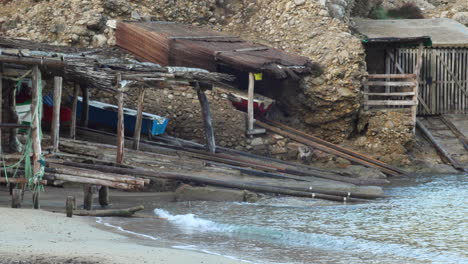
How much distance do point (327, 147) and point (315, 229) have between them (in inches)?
339

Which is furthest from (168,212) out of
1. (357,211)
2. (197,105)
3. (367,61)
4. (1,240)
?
(367,61)

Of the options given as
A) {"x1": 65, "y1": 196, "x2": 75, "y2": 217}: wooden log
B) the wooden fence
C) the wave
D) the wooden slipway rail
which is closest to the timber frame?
{"x1": 65, "y1": 196, "x2": 75, "y2": 217}: wooden log

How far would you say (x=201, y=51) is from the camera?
24016 millimetres

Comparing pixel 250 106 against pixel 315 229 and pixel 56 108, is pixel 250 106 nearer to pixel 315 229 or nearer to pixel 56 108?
pixel 315 229

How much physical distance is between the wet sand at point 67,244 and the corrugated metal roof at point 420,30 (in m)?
16.6

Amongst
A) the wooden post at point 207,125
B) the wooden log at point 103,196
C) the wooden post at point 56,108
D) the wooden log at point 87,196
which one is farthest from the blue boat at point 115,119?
the wooden log at point 87,196

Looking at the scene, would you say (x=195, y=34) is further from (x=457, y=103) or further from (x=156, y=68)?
(x=457, y=103)

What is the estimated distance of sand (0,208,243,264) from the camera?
35.4 feet

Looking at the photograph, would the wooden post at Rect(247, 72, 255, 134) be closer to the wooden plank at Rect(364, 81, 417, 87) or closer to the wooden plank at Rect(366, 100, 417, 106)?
the wooden plank at Rect(364, 81, 417, 87)

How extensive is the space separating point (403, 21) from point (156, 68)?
14.7 metres

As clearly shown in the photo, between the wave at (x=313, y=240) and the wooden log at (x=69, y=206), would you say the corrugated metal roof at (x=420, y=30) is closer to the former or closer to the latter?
the wave at (x=313, y=240)

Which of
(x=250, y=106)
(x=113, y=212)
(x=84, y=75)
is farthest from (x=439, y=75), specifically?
(x=113, y=212)

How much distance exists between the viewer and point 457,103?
28.8m

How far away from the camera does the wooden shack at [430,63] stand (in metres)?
A: 27.7
